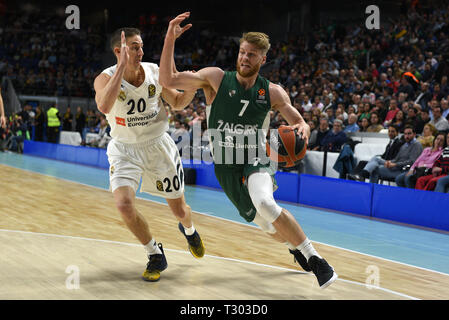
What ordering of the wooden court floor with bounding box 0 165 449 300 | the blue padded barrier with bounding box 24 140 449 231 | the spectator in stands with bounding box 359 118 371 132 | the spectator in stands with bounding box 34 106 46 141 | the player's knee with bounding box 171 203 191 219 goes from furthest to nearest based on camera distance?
the spectator in stands with bounding box 34 106 46 141 → the spectator in stands with bounding box 359 118 371 132 → the blue padded barrier with bounding box 24 140 449 231 → the player's knee with bounding box 171 203 191 219 → the wooden court floor with bounding box 0 165 449 300

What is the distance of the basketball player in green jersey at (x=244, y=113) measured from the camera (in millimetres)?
3924

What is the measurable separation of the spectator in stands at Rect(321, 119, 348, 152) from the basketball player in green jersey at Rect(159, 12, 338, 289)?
6102 mm

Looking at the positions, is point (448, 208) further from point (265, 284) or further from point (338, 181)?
point (265, 284)

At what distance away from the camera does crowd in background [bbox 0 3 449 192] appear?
429 inches

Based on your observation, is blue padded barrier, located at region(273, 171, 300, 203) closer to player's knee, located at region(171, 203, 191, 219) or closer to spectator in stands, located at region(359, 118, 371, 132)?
spectator in stands, located at region(359, 118, 371, 132)

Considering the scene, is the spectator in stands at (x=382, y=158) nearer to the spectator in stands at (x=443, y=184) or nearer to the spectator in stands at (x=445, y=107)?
the spectator in stands at (x=443, y=184)

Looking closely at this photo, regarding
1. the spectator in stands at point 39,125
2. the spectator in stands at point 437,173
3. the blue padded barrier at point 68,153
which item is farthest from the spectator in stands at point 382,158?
the spectator in stands at point 39,125

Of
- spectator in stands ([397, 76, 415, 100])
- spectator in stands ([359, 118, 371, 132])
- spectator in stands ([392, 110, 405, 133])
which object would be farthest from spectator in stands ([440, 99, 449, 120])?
spectator in stands ([397, 76, 415, 100])

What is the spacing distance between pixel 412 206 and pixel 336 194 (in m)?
1.39

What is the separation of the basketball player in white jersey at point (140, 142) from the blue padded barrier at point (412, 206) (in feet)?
13.8

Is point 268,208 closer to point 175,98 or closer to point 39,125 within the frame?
point 175,98

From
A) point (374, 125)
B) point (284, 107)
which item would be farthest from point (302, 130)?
point (374, 125)

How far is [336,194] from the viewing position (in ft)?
28.8

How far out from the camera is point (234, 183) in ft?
13.5
